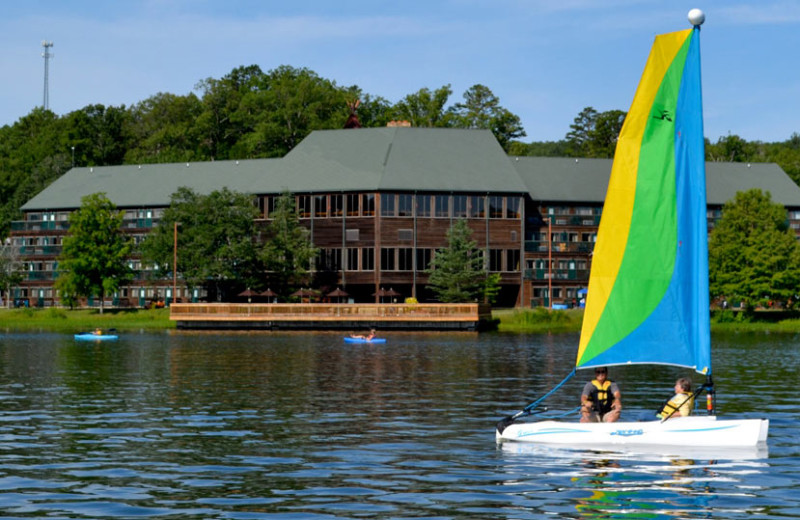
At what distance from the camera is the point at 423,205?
104688mm

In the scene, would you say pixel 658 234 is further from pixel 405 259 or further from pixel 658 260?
pixel 405 259

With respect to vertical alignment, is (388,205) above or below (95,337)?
above

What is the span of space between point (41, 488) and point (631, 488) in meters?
10.1

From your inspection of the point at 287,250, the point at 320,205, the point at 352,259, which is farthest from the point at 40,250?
the point at 352,259

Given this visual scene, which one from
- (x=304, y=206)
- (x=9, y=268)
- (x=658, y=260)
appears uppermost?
(x=304, y=206)

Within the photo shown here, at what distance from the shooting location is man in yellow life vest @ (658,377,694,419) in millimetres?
23345

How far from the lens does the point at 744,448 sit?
23.2 metres

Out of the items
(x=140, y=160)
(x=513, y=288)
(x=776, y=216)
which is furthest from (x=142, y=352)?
(x=140, y=160)

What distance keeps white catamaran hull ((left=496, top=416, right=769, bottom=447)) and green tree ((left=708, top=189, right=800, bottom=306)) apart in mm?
72159

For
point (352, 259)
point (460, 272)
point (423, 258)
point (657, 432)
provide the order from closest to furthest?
point (657, 432)
point (460, 272)
point (423, 258)
point (352, 259)

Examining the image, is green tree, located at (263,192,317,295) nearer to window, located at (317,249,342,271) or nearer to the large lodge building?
window, located at (317,249,342,271)

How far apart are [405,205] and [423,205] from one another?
1.67 meters

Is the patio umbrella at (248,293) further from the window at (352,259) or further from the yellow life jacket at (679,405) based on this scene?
the yellow life jacket at (679,405)

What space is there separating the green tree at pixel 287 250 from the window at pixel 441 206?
11.7 m
